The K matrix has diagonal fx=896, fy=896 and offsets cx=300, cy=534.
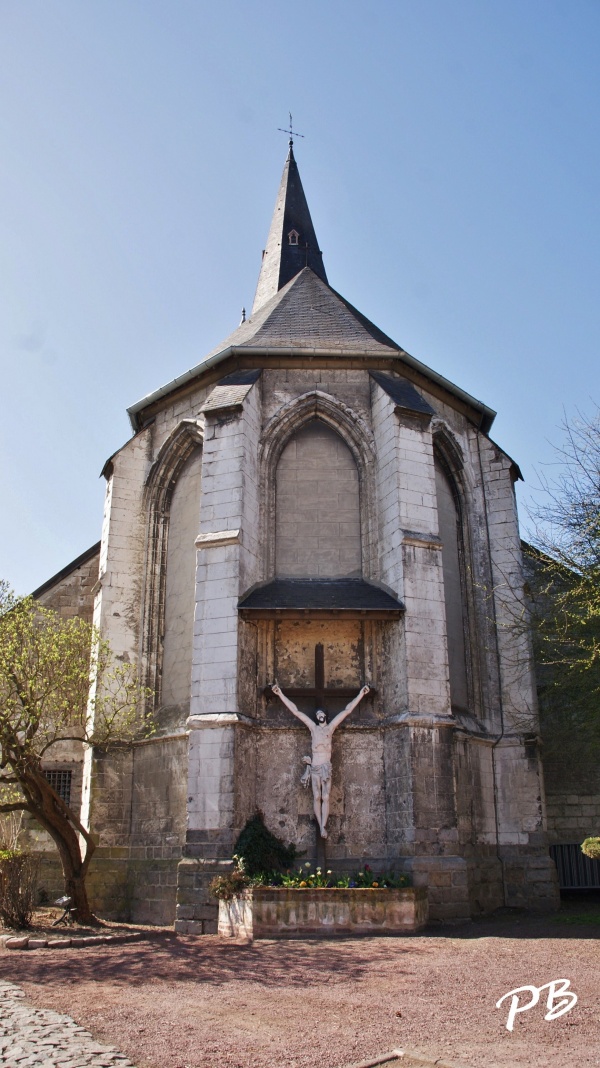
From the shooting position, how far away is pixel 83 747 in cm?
1546

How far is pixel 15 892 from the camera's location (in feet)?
34.7

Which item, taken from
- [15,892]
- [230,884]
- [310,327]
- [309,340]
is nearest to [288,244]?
[310,327]

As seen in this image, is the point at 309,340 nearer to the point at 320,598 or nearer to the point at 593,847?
the point at 320,598

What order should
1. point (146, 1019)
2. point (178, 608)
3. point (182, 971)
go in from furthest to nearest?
point (178, 608), point (182, 971), point (146, 1019)

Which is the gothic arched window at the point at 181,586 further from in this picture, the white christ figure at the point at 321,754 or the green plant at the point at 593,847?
the green plant at the point at 593,847

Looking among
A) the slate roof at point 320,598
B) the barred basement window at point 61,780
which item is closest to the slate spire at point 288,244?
the slate roof at point 320,598

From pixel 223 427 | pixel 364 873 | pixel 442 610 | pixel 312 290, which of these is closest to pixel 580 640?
pixel 442 610

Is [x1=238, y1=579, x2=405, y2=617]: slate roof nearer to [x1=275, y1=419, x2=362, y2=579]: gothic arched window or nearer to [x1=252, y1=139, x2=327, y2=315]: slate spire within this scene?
[x1=275, y1=419, x2=362, y2=579]: gothic arched window

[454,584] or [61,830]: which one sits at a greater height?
[454,584]

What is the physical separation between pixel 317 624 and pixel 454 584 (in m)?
2.96

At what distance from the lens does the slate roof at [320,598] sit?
12.3 metres

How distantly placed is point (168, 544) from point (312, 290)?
560 cm

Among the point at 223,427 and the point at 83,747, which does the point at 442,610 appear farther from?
the point at 83,747

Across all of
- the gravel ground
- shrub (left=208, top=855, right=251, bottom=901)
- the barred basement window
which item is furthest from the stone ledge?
the barred basement window
